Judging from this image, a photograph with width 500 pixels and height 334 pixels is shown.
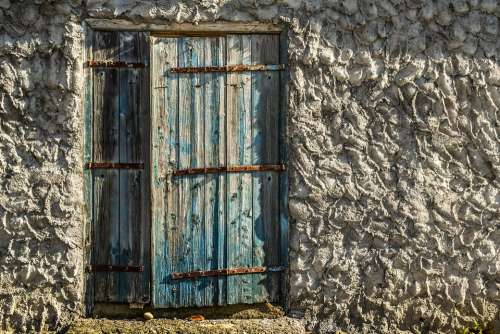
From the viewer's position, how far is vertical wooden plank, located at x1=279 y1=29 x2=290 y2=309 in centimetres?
523

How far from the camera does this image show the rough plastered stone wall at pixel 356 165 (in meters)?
4.95

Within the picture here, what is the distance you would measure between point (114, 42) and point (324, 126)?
60.4 inches

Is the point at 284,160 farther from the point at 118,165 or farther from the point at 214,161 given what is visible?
the point at 118,165

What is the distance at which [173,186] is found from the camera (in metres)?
5.20

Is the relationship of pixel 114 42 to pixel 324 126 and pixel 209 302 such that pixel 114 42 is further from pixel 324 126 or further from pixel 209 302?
pixel 209 302

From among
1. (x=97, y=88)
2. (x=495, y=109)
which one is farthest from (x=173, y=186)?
(x=495, y=109)

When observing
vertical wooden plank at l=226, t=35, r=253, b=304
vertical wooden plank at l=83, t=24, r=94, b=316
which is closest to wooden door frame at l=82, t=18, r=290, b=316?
vertical wooden plank at l=83, t=24, r=94, b=316

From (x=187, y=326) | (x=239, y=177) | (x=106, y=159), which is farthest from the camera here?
(x=239, y=177)

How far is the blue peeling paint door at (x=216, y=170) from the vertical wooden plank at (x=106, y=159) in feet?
0.86

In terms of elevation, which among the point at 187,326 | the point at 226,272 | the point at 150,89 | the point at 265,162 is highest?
the point at 150,89

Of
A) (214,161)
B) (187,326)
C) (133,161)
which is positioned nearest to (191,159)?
(214,161)

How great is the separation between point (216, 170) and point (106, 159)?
2.46 ft

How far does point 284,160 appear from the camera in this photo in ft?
17.3

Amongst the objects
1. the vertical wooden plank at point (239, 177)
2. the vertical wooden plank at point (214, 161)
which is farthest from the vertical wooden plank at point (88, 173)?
the vertical wooden plank at point (239, 177)
